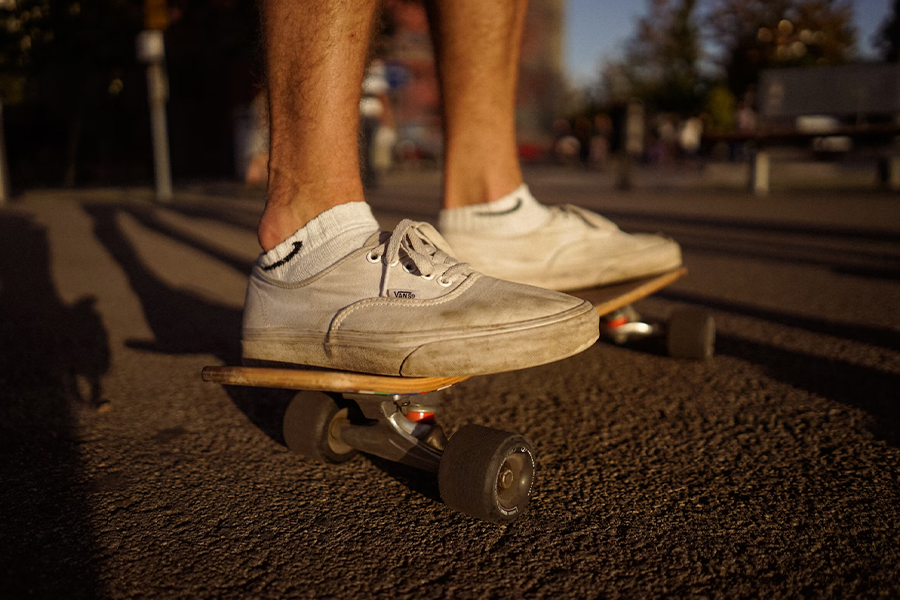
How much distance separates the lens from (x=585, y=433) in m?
1.49

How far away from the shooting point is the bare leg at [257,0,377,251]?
50.2 inches

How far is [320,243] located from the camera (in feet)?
4.24

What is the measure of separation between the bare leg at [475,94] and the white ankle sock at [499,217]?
31 millimetres

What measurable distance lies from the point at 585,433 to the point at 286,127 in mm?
853

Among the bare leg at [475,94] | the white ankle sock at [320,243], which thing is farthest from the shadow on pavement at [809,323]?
the white ankle sock at [320,243]

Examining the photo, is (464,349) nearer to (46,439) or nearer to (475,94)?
(475,94)

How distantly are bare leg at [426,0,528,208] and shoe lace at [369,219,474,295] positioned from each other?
1.40 ft

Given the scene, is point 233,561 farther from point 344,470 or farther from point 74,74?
point 74,74

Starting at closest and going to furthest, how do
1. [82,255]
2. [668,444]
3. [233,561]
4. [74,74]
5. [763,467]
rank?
[233,561], [763,467], [668,444], [82,255], [74,74]

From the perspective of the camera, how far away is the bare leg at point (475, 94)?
1.67 metres

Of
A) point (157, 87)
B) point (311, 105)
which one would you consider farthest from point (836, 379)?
point (157, 87)

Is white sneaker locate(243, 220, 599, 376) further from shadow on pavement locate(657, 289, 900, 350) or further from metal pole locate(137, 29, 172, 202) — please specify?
metal pole locate(137, 29, 172, 202)

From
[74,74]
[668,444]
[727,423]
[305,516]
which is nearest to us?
[305,516]

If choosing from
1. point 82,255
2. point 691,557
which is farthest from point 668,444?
point 82,255
